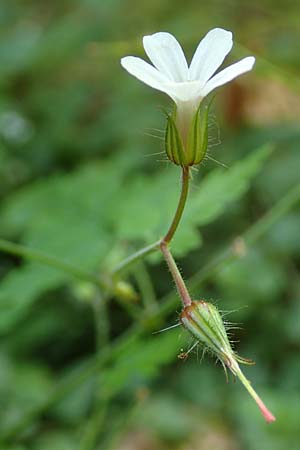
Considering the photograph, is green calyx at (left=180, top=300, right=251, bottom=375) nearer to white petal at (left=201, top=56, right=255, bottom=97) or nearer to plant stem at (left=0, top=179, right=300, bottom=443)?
white petal at (left=201, top=56, right=255, bottom=97)

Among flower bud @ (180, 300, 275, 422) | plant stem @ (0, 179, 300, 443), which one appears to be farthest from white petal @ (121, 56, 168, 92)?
plant stem @ (0, 179, 300, 443)

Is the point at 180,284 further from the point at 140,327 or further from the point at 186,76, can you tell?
the point at 140,327

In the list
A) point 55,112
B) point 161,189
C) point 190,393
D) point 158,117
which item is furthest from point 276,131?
point 161,189

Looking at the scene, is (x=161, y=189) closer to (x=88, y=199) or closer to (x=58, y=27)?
(x=88, y=199)

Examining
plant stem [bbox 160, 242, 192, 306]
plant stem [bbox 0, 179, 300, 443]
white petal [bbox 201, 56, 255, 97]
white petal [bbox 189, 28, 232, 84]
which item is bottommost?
plant stem [bbox 0, 179, 300, 443]

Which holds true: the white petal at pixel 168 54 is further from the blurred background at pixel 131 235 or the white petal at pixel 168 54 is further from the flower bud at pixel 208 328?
the flower bud at pixel 208 328
